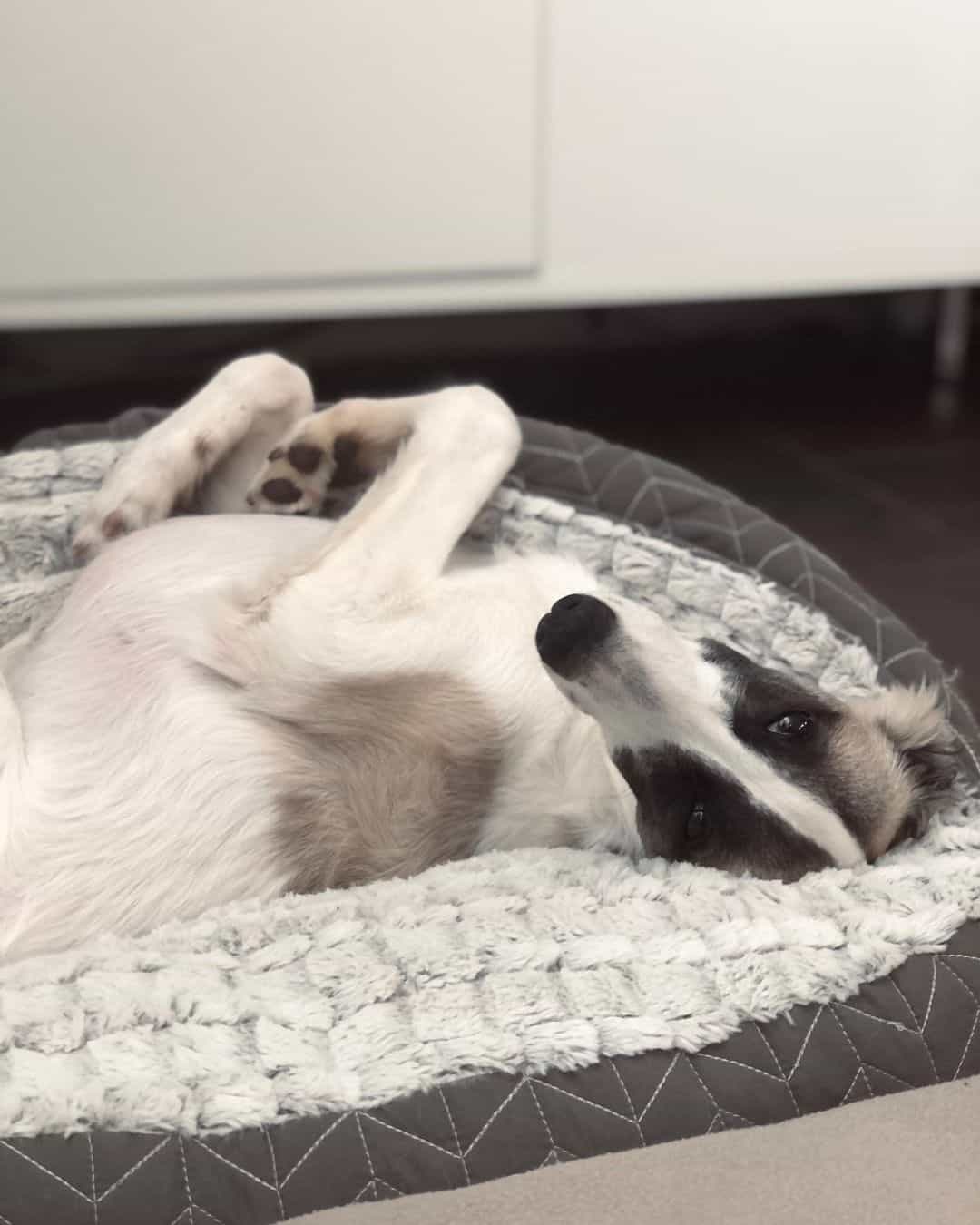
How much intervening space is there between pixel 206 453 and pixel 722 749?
2.64ft

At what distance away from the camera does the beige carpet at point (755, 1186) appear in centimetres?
99

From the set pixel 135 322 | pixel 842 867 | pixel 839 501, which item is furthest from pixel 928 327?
pixel 842 867

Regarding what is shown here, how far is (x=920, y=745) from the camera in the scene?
154 cm

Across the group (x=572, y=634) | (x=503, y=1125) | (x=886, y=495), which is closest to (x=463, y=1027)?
(x=503, y=1125)

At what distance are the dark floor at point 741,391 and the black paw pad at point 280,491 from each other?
3.87 feet

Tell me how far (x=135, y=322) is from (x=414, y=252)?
0.63 metres

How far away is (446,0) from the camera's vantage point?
2.78 meters

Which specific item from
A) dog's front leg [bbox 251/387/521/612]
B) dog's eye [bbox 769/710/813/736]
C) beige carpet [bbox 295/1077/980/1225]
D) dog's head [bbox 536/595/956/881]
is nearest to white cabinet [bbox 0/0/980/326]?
dog's front leg [bbox 251/387/521/612]

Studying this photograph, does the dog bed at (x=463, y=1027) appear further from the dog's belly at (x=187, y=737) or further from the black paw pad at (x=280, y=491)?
the black paw pad at (x=280, y=491)

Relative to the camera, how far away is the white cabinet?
2.67 m

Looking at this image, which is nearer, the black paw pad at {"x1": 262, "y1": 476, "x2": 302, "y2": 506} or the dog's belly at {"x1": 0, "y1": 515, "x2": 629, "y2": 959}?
the dog's belly at {"x1": 0, "y1": 515, "x2": 629, "y2": 959}

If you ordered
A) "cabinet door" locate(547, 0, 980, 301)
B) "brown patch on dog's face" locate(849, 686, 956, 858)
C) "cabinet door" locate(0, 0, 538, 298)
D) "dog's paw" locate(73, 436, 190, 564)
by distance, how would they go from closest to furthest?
1. "brown patch on dog's face" locate(849, 686, 956, 858)
2. "dog's paw" locate(73, 436, 190, 564)
3. "cabinet door" locate(0, 0, 538, 298)
4. "cabinet door" locate(547, 0, 980, 301)

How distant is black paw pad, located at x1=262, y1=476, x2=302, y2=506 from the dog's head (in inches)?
21.2

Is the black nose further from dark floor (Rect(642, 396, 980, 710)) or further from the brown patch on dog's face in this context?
dark floor (Rect(642, 396, 980, 710))
